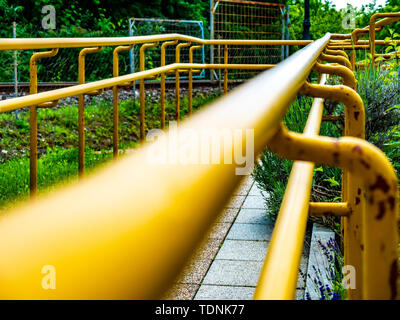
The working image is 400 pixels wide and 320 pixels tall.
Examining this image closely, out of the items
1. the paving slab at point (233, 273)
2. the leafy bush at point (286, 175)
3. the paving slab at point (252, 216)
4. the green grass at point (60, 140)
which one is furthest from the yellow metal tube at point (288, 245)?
the green grass at point (60, 140)

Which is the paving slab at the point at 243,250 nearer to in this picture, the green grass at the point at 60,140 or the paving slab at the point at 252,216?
the paving slab at the point at 252,216

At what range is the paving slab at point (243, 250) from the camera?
3.76 metres

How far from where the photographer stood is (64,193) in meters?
0.30

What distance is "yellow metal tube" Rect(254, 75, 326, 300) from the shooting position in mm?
670

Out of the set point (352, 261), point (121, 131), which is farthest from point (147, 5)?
point (352, 261)

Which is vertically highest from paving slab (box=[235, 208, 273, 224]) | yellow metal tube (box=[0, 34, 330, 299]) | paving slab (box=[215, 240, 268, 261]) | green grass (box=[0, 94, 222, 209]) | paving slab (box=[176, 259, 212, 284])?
yellow metal tube (box=[0, 34, 330, 299])

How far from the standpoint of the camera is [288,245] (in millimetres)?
821

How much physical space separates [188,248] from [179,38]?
5042mm

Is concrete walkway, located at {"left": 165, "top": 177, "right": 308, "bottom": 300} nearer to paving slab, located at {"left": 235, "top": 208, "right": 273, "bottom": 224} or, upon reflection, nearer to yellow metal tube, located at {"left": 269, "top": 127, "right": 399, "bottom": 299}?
paving slab, located at {"left": 235, "top": 208, "right": 273, "bottom": 224}

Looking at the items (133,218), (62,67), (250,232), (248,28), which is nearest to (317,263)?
(250,232)

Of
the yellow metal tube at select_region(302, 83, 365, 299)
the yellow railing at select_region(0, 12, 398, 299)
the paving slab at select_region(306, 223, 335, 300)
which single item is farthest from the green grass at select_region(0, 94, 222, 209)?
the yellow railing at select_region(0, 12, 398, 299)

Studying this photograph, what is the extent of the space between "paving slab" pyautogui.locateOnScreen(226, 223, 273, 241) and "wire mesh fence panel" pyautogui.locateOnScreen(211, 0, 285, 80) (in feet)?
36.9
